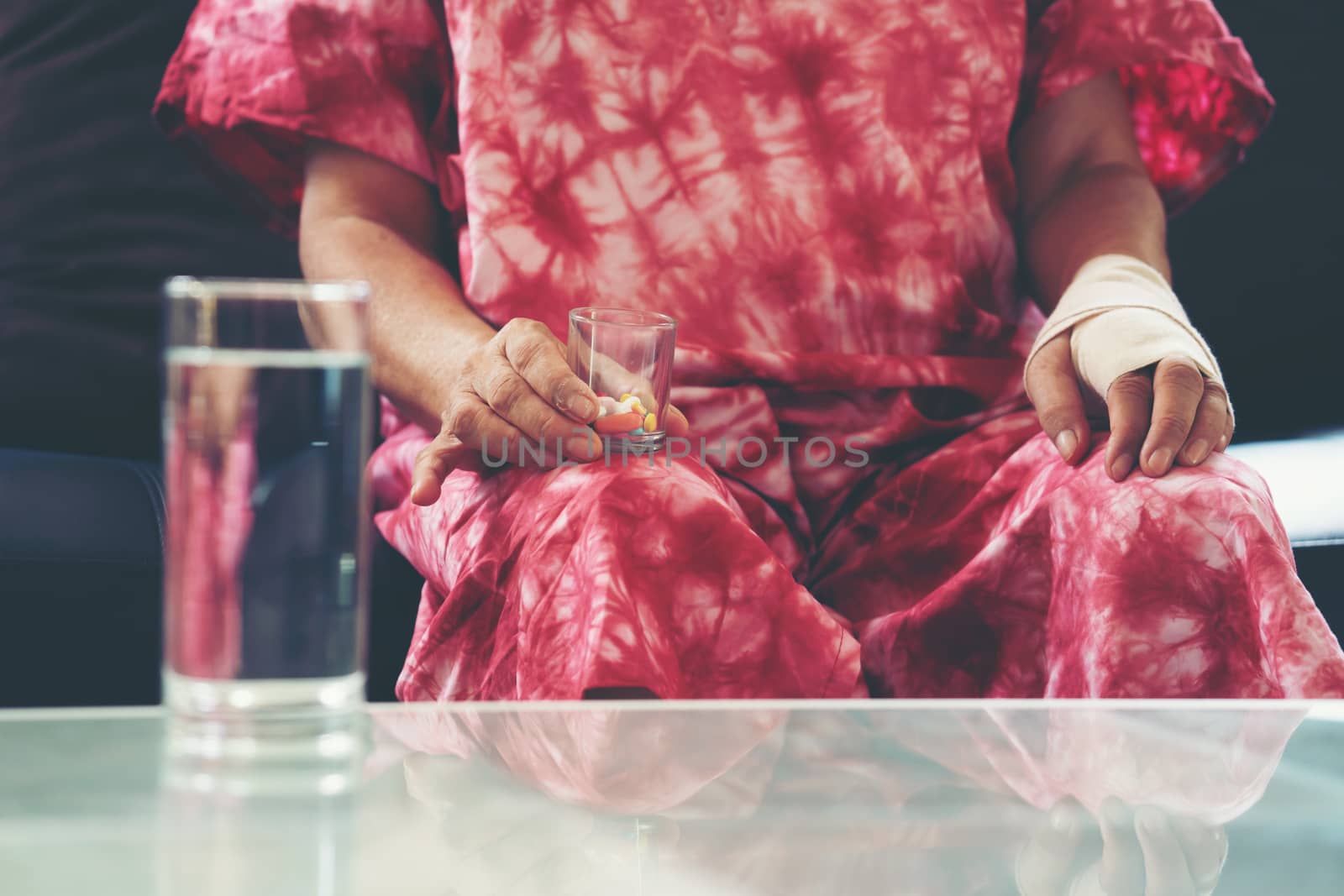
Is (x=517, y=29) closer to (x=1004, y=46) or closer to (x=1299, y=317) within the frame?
(x=1004, y=46)

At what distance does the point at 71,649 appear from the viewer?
1.00 metres

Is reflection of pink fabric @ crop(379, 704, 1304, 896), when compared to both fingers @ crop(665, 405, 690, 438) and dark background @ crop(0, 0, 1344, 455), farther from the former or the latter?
dark background @ crop(0, 0, 1344, 455)

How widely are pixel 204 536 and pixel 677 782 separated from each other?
163 millimetres

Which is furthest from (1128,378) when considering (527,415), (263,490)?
(263,490)

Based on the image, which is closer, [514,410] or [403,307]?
[514,410]

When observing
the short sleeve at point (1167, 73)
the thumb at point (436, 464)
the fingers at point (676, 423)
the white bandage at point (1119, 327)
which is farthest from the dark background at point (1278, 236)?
the thumb at point (436, 464)

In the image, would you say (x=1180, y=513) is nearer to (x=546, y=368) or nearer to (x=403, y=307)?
(x=546, y=368)

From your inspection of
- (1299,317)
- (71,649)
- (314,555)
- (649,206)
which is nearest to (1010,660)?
(649,206)

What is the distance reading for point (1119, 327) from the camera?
2.83ft

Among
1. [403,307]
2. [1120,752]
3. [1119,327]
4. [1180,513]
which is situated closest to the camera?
[1120,752]

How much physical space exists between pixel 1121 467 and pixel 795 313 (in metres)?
0.31

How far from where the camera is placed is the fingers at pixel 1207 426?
77 centimetres

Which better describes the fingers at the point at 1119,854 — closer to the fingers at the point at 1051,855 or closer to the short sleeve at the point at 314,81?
the fingers at the point at 1051,855

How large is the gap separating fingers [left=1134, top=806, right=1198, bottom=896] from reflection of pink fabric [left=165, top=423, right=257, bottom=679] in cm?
26
